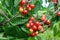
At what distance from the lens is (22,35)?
2.14ft

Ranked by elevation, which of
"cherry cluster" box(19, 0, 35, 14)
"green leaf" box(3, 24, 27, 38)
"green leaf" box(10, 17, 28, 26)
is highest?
"cherry cluster" box(19, 0, 35, 14)

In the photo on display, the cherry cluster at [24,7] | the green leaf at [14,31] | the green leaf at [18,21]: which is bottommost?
the green leaf at [14,31]

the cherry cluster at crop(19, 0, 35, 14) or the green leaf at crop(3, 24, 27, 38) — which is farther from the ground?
the cherry cluster at crop(19, 0, 35, 14)

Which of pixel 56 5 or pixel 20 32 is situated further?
→ pixel 56 5

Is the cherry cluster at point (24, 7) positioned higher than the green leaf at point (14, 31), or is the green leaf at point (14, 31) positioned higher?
the cherry cluster at point (24, 7)

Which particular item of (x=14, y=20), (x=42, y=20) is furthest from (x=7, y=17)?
(x=42, y=20)

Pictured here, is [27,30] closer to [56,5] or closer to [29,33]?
[29,33]

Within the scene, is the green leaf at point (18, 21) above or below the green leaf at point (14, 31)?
above

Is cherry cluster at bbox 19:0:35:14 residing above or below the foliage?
above

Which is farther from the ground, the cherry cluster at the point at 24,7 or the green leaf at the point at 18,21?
the cherry cluster at the point at 24,7

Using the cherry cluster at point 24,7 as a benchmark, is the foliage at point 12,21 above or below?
below

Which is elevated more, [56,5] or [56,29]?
[56,5]

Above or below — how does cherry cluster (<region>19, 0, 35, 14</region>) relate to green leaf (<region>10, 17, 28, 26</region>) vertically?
above

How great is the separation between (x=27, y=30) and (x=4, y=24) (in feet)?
0.31
